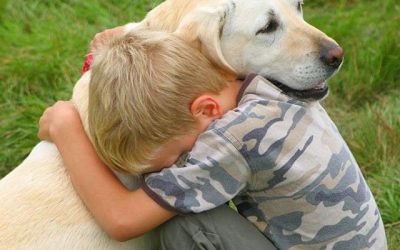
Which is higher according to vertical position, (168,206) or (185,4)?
(185,4)

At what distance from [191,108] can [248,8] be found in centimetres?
37

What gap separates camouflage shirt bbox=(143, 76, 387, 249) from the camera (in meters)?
2.16

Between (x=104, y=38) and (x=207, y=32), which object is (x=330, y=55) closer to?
(x=207, y=32)

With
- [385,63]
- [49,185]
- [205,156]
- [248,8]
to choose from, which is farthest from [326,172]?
[385,63]

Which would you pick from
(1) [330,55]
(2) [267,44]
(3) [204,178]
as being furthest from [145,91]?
(1) [330,55]

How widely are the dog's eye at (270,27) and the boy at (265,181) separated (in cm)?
15

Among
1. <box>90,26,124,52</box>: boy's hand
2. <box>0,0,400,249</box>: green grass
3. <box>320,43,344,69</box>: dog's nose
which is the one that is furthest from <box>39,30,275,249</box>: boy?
<box>0,0,400,249</box>: green grass

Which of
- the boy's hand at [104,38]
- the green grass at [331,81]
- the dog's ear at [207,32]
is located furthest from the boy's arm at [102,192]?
the green grass at [331,81]

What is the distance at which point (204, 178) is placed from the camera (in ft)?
7.16

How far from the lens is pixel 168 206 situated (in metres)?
2.21

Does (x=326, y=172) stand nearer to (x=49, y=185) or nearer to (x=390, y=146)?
(x=49, y=185)

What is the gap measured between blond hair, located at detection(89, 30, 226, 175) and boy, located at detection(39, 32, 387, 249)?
0.09 m

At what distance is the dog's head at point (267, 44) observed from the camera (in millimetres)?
2297

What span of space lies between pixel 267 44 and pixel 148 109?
0.42m
